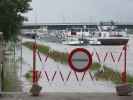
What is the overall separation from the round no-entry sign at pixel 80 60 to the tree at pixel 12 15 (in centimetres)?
1129

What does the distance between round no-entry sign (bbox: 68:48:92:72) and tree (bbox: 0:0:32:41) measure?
37.1 ft

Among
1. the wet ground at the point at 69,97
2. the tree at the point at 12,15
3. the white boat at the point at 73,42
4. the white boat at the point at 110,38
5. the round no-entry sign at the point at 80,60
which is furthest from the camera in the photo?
the white boat at the point at 110,38

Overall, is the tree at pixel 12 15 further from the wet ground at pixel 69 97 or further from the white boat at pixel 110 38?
the white boat at pixel 110 38

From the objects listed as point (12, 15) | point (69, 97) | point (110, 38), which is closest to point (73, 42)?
point (110, 38)

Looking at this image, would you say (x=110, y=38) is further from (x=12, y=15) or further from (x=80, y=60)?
(x=80, y=60)

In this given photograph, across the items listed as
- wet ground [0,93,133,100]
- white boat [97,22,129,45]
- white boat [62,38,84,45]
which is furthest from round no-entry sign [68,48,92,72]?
white boat [62,38,84,45]

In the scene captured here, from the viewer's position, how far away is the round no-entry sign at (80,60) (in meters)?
14.9

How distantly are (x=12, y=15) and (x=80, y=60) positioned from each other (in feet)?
40.8

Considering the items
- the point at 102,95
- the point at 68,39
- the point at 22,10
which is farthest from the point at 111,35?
the point at 102,95

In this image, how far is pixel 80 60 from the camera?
14.8 meters

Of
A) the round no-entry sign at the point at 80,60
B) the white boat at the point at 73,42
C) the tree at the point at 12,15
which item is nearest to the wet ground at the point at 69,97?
the round no-entry sign at the point at 80,60

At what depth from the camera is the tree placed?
2611cm

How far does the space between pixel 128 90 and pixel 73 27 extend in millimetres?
143835

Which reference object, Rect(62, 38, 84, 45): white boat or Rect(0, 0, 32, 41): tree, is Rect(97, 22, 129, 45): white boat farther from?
Rect(0, 0, 32, 41): tree
